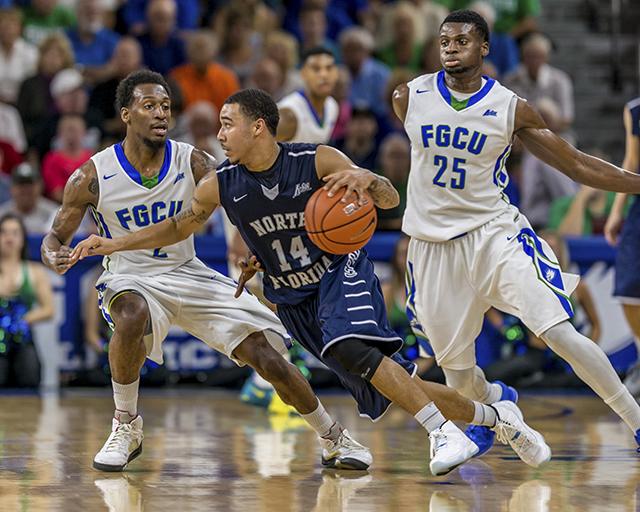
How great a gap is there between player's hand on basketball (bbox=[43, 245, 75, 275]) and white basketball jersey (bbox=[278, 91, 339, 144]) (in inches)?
114

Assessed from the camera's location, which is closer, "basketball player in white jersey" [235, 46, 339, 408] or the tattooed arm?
the tattooed arm

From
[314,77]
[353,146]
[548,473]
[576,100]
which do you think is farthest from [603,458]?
[576,100]

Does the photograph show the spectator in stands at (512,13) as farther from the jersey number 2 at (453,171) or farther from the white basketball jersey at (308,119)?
the jersey number 2 at (453,171)

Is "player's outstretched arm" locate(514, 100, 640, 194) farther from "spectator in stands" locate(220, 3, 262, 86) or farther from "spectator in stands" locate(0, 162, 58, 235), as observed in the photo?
"spectator in stands" locate(220, 3, 262, 86)

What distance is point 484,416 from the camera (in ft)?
20.0

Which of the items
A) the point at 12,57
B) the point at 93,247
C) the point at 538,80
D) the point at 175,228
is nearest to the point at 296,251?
the point at 175,228

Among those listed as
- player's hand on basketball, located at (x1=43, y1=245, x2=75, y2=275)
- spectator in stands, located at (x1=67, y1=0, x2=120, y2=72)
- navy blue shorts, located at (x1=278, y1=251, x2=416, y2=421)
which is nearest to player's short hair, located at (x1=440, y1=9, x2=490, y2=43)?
navy blue shorts, located at (x1=278, y1=251, x2=416, y2=421)

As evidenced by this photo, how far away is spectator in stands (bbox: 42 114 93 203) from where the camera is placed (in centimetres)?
1113

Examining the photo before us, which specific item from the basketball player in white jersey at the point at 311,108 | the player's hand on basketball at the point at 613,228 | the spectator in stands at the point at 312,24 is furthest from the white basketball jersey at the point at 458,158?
the spectator in stands at the point at 312,24

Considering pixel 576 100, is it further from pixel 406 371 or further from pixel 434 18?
pixel 406 371

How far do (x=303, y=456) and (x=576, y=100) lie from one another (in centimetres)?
914

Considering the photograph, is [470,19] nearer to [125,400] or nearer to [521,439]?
[521,439]

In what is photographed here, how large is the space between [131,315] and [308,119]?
10.1 ft

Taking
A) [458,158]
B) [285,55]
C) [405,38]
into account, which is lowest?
[458,158]
